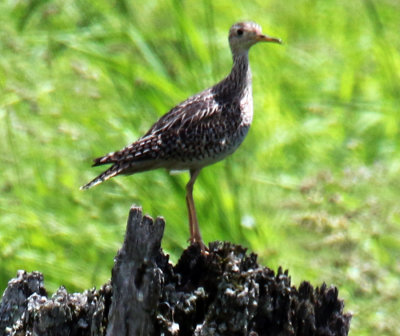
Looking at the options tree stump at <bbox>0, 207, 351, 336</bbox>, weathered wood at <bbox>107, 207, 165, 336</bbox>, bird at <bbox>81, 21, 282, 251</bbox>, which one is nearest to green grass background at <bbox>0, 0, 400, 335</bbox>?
bird at <bbox>81, 21, 282, 251</bbox>

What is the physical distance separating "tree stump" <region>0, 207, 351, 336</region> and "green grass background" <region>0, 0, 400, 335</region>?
296 centimetres

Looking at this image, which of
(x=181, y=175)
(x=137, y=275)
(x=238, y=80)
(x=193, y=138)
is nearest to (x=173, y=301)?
(x=137, y=275)

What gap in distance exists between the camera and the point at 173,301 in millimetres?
5488

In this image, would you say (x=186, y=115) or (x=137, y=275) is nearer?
(x=137, y=275)

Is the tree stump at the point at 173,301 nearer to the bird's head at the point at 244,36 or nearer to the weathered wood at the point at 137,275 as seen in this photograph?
Result: the weathered wood at the point at 137,275

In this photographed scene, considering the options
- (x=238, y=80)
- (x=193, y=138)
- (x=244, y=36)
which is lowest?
(x=193, y=138)

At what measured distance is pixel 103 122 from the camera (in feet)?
31.9

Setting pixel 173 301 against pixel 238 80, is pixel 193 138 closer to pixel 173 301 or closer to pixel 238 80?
pixel 238 80

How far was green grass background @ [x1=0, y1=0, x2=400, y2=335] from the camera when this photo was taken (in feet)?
29.8

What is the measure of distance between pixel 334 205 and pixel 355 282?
28.9 inches

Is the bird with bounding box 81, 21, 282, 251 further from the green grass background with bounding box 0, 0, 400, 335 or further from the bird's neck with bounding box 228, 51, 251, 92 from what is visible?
the green grass background with bounding box 0, 0, 400, 335

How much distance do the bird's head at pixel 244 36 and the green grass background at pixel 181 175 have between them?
1469 mm

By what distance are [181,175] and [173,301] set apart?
3.66 meters

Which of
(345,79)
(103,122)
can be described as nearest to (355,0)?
(345,79)
